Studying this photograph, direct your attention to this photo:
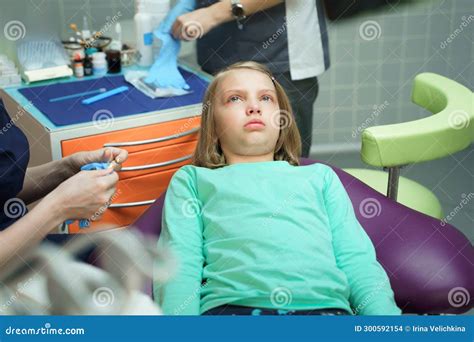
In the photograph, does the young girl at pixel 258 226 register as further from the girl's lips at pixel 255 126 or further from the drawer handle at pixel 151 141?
the drawer handle at pixel 151 141

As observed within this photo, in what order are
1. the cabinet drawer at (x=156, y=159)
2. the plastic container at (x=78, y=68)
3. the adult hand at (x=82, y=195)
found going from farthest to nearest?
the plastic container at (x=78, y=68) → the cabinet drawer at (x=156, y=159) → the adult hand at (x=82, y=195)

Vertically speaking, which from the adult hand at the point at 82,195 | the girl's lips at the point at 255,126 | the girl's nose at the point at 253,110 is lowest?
the adult hand at the point at 82,195

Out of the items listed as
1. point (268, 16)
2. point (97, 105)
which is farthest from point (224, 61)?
point (97, 105)

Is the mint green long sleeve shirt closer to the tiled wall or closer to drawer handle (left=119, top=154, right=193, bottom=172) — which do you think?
drawer handle (left=119, top=154, right=193, bottom=172)

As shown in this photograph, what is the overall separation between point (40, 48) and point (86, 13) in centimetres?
17

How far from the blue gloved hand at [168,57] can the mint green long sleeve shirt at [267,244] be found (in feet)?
1.77

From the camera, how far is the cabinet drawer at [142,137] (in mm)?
1835

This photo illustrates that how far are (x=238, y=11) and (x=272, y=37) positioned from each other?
125mm

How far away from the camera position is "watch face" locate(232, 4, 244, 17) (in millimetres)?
1817

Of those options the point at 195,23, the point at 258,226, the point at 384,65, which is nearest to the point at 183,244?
the point at 258,226

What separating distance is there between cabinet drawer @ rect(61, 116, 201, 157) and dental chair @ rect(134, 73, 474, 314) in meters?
0.29

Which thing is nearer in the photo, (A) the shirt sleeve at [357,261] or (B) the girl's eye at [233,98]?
(A) the shirt sleeve at [357,261]

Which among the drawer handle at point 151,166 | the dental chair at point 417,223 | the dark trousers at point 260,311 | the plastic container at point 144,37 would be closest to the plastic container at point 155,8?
the plastic container at point 144,37

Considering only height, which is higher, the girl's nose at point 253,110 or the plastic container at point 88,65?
the girl's nose at point 253,110
